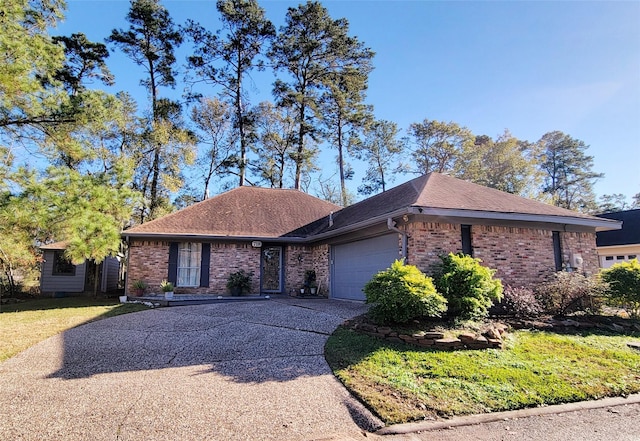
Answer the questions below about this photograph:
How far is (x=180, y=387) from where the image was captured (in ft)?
14.8

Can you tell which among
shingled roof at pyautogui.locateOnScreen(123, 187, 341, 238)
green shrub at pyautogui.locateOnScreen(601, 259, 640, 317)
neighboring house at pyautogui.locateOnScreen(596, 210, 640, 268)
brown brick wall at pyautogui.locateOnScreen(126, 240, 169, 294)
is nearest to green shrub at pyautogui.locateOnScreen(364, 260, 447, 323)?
green shrub at pyautogui.locateOnScreen(601, 259, 640, 317)

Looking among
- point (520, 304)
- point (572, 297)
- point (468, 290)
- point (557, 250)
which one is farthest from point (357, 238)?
point (557, 250)

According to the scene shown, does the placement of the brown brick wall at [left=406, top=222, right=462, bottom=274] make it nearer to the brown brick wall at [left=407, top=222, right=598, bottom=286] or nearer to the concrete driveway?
the brown brick wall at [left=407, top=222, right=598, bottom=286]

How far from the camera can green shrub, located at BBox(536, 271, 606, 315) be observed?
8.30 meters

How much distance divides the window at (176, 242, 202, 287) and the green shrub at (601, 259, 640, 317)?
487 inches

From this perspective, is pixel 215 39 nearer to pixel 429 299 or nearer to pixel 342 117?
pixel 342 117

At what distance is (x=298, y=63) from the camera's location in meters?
24.6

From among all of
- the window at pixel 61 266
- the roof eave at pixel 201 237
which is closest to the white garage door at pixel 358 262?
the roof eave at pixel 201 237

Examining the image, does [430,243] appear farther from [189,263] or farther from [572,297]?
[189,263]

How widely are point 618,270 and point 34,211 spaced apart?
567 inches

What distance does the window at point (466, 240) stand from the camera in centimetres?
938

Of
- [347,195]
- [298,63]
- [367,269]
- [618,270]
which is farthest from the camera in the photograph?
[347,195]

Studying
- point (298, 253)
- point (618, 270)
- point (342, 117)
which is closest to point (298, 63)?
point (342, 117)

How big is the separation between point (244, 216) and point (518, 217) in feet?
33.2
